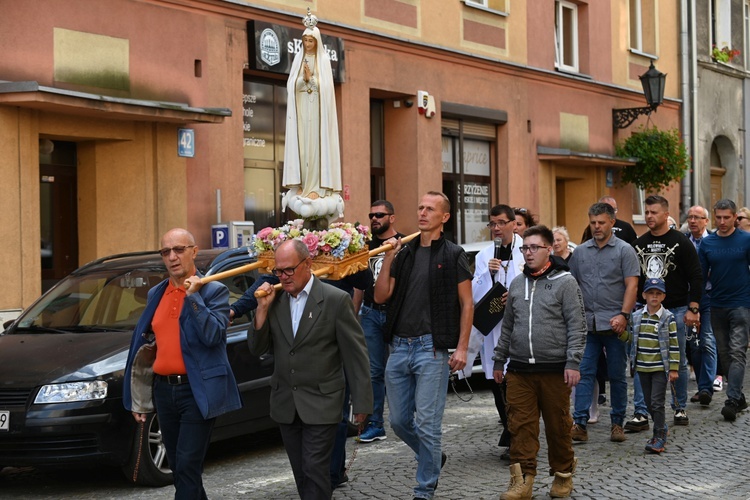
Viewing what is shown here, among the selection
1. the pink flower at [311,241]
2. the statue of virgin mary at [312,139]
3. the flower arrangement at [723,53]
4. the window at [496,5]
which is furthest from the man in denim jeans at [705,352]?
the flower arrangement at [723,53]

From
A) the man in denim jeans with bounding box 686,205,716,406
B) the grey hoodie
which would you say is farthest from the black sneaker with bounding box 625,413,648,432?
the grey hoodie

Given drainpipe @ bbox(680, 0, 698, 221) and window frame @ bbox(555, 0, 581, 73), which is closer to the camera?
window frame @ bbox(555, 0, 581, 73)

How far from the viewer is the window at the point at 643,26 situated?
26.5 metres

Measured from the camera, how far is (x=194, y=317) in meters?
6.35

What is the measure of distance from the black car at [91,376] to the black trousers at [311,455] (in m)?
1.65

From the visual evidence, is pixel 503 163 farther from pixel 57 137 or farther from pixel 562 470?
pixel 562 470

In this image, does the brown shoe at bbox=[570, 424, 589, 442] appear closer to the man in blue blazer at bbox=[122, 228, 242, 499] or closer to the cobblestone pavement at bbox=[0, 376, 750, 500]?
the cobblestone pavement at bbox=[0, 376, 750, 500]

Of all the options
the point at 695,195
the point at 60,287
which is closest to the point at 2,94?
the point at 60,287

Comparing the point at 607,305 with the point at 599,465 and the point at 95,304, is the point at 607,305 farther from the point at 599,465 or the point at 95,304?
the point at 95,304

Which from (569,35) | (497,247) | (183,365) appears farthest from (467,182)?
(183,365)

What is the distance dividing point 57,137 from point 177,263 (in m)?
8.51

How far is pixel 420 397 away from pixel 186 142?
8761mm

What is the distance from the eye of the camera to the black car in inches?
309

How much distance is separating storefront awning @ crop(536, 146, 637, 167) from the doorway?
10552 millimetres
